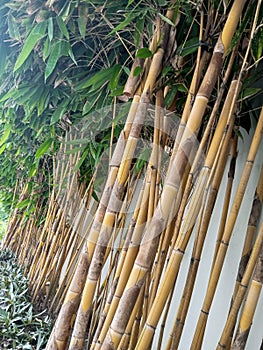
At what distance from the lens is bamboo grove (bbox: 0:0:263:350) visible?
522mm

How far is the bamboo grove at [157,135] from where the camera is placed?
20.6 inches

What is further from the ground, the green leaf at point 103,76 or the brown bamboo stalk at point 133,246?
the green leaf at point 103,76

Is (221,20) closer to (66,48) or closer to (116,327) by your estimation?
(66,48)

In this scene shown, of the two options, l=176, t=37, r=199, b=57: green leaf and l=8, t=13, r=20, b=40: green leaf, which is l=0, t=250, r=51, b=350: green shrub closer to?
l=8, t=13, r=20, b=40: green leaf

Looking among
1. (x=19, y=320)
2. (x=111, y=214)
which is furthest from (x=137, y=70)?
(x=19, y=320)

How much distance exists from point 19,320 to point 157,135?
4.46 feet

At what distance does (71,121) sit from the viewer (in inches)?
50.1

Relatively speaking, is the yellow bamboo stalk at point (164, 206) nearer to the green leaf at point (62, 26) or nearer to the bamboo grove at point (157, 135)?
the bamboo grove at point (157, 135)

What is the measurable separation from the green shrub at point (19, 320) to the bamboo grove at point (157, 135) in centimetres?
60

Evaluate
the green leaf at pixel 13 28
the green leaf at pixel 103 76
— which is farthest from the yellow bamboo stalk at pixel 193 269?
the green leaf at pixel 13 28

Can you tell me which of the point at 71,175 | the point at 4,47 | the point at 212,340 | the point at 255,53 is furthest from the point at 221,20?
the point at 71,175

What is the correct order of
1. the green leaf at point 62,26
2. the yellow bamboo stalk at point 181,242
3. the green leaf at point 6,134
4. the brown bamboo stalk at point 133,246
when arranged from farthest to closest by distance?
the green leaf at point 6,134 → the green leaf at point 62,26 → the brown bamboo stalk at point 133,246 → the yellow bamboo stalk at point 181,242

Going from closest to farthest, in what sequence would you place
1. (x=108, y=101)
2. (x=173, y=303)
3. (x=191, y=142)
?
1. (x=191, y=142)
2. (x=108, y=101)
3. (x=173, y=303)

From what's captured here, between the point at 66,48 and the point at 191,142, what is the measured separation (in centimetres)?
41
